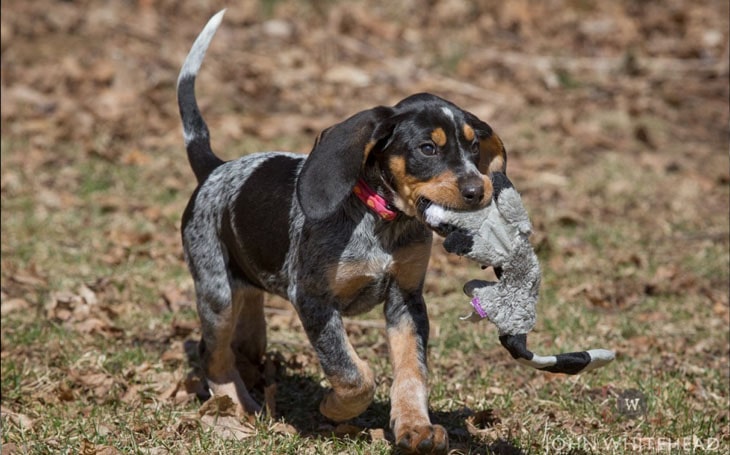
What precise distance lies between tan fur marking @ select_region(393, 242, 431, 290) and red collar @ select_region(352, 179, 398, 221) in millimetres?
153

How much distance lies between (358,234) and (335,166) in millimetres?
376

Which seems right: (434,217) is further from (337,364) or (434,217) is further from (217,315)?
(217,315)

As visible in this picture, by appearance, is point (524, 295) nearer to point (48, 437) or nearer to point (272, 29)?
point (48, 437)

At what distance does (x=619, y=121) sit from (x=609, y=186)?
214 centimetres

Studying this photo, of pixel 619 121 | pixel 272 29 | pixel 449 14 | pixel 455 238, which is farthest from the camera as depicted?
pixel 449 14

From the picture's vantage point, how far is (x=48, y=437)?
4.62 metres

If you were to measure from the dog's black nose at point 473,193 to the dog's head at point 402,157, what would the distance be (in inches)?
1.5

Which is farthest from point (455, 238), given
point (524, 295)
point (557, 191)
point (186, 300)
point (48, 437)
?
point (557, 191)

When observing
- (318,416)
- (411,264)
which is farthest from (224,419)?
(411,264)

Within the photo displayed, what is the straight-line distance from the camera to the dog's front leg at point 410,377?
396cm

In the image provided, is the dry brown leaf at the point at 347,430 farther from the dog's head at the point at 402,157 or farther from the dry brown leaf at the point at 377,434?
the dog's head at the point at 402,157

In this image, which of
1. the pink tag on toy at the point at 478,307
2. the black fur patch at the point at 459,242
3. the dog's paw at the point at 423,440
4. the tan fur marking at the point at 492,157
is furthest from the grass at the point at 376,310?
the tan fur marking at the point at 492,157

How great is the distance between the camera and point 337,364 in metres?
4.34

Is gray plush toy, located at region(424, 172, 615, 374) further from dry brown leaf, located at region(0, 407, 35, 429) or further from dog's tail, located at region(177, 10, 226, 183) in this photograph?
dry brown leaf, located at region(0, 407, 35, 429)
